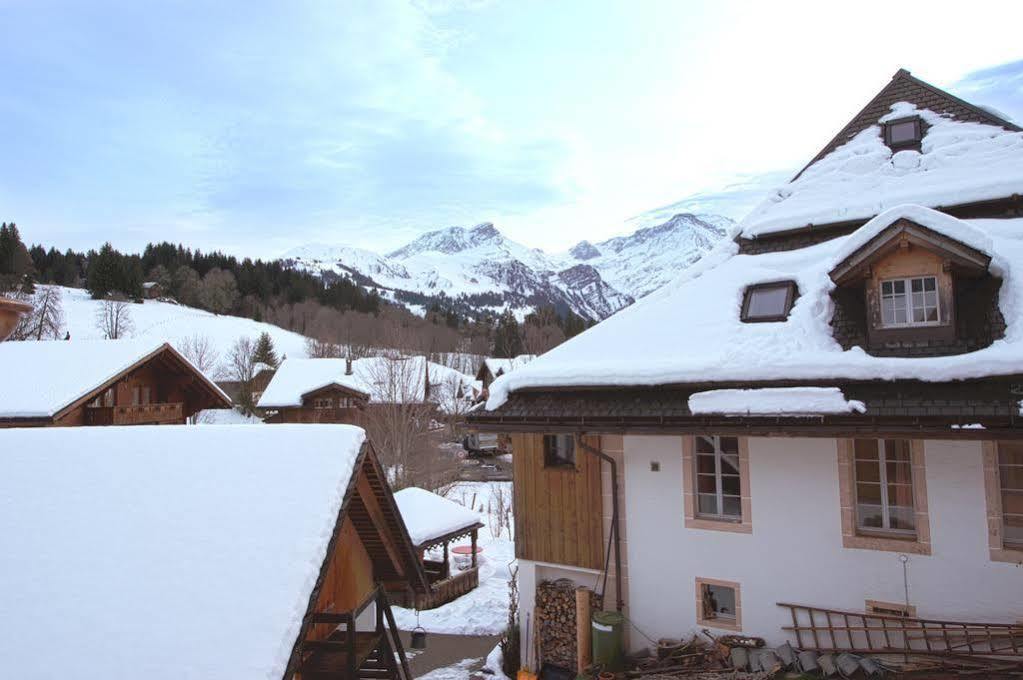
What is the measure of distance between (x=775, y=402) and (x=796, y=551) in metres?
2.55

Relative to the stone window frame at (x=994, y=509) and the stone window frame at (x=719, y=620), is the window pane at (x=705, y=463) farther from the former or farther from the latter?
the stone window frame at (x=994, y=509)

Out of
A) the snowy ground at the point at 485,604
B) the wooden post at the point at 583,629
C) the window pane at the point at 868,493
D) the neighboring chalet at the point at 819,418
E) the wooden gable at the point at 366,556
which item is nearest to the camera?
the wooden gable at the point at 366,556

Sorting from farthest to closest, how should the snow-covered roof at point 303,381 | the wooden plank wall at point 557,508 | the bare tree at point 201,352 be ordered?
the bare tree at point 201,352 < the snow-covered roof at point 303,381 < the wooden plank wall at point 557,508

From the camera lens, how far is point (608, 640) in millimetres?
11047

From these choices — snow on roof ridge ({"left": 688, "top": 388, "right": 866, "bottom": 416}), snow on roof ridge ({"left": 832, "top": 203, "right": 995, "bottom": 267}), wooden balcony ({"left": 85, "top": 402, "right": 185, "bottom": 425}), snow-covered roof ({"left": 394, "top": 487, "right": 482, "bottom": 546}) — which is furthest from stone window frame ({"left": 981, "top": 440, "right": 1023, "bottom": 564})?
wooden balcony ({"left": 85, "top": 402, "right": 185, "bottom": 425})

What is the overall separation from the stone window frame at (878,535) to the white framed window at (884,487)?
0.08m

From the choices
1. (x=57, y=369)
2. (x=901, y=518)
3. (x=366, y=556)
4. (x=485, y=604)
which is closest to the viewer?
(x=366, y=556)

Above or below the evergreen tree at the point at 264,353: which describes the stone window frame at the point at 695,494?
below

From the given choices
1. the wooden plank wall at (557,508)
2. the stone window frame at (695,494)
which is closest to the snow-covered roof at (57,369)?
the wooden plank wall at (557,508)

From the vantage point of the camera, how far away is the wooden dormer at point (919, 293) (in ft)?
29.2

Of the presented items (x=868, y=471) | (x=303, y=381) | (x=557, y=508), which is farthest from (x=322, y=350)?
(x=868, y=471)

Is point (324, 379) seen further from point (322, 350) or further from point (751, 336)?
point (751, 336)

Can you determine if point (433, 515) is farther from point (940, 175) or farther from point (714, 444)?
point (940, 175)

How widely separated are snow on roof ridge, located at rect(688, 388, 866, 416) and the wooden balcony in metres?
19.6
